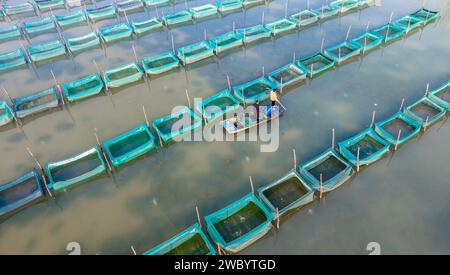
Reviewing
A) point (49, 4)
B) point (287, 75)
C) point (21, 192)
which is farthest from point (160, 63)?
point (49, 4)

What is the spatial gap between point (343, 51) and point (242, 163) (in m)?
12.2

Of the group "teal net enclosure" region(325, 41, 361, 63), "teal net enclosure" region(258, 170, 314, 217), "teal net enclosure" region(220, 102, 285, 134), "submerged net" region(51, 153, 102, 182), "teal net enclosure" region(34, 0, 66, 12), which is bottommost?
"teal net enclosure" region(258, 170, 314, 217)

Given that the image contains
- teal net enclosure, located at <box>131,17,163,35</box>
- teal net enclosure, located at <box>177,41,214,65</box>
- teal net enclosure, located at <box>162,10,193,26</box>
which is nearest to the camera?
teal net enclosure, located at <box>177,41,214,65</box>

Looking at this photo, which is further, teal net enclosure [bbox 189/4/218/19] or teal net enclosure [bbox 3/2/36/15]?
teal net enclosure [bbox 3/2/36/15]

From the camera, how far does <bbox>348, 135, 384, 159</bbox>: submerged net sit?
576 inches

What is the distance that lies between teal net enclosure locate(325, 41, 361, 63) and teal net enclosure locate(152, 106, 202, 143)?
1048 centimetres

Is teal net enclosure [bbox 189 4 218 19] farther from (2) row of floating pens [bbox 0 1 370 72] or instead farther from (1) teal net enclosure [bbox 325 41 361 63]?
(1) teal net enclosure [bbox 325 41 361 63]

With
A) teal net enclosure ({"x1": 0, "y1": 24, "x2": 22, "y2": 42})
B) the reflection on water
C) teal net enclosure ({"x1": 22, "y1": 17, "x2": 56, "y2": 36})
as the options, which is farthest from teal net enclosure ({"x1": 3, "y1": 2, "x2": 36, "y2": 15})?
the reflection on water

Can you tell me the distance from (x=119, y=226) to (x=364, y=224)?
31.4 feet

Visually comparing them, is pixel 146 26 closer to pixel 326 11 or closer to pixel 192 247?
pixel 326 11

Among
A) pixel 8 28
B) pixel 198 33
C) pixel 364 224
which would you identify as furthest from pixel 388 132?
pixel 8 28

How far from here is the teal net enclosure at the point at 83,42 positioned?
75.9 feet

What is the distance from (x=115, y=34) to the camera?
2438 cm

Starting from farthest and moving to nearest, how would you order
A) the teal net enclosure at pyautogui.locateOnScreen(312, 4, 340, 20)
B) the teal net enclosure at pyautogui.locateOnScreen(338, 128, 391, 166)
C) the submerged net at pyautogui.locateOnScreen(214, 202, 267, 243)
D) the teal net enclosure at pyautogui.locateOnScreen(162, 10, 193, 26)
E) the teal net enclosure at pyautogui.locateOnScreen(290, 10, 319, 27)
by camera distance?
the teal net enclosure at pyautogui.locateOnScreen(162, 10, 193, 26) < the teal net enclosure at pyautogui.locateOnScreen(312, 4, 340, 20) < the teal net enclosure at pyautogui.locateOnScreen(290, 10, 319, 27) < the teal net enclosure at pyautogui.locateOnScreen(338, 128, 391, 166) < the submerged net at pyautogui.locateOnScreen(214, 202, 267, 243)
